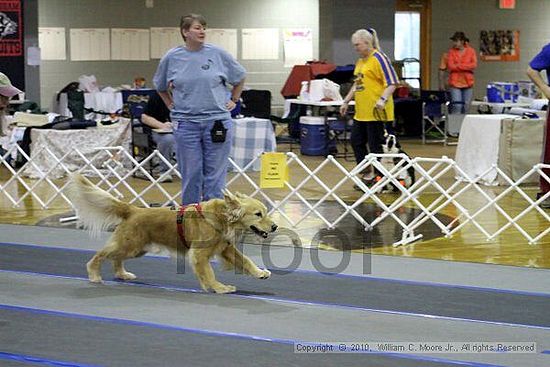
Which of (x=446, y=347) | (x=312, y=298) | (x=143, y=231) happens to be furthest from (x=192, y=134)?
(x=446, y=347)

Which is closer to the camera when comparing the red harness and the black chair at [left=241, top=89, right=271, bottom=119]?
the red harness

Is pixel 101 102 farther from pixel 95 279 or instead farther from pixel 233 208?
pixel 233 208

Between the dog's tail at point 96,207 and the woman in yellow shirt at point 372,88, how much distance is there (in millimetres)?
3962

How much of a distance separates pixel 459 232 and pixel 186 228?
2628mm

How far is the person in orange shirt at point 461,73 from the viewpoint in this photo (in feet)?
48.4

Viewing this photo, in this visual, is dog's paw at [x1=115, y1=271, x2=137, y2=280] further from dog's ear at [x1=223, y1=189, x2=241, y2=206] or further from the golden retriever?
dog's ear at [x1=223, y1=189, x2=241, y2=206]

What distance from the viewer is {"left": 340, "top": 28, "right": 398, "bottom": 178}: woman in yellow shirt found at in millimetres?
8703

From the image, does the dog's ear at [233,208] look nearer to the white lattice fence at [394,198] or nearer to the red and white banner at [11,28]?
the white lattice fence at [394,198]

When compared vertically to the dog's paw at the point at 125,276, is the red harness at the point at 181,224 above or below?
above

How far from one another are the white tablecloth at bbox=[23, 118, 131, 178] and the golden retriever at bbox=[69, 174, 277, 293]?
496cm

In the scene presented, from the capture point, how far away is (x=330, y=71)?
523 inches

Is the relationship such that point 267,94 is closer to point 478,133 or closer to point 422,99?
point 422,99

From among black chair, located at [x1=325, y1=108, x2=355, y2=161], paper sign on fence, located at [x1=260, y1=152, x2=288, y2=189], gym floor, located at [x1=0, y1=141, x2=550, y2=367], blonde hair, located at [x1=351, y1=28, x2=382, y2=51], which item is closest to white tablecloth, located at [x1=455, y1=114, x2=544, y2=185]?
blonde hair, located at [x1=351, y1=28, x2=382, y2=51]

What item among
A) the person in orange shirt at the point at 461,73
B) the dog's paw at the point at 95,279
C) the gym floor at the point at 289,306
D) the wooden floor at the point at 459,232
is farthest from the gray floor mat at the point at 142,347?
the person in orange shirt at the point at 461,73
